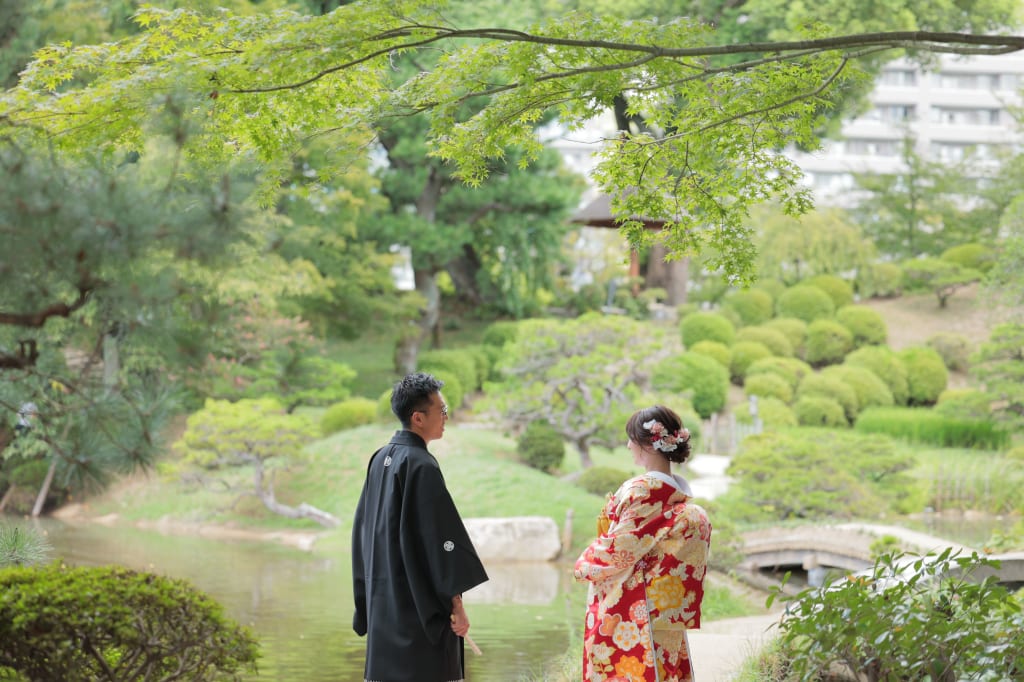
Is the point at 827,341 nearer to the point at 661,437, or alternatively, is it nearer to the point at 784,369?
the point at 784,369

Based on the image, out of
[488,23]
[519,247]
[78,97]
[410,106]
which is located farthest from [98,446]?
[519,247]

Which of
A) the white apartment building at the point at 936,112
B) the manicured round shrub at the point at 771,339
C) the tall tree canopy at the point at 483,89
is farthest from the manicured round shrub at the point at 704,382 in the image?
the white apartment building at the point at 936,112

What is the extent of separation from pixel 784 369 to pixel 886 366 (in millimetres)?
1876

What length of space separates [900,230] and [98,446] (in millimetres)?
23541

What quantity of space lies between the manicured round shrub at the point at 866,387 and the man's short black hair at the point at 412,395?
53.9 feet

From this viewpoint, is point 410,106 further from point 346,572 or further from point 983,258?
point 983,258

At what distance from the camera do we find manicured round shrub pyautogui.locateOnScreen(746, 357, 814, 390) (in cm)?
1916

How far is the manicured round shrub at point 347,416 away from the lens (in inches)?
642

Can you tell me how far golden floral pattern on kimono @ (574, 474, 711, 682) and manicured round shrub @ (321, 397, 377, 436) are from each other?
13.0 metres

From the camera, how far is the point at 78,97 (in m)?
3.35

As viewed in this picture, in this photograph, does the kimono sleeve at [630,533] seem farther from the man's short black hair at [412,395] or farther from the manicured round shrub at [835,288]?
the manicured round shrub at [835,288]

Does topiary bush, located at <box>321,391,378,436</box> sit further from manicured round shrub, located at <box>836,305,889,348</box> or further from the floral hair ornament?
the floral hair ornament

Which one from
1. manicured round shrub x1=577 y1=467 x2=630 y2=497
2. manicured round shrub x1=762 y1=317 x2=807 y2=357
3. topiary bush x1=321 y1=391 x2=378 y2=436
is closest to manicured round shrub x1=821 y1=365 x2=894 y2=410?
manicured round shrub x1=762 y1=317 x2=807 y2=357

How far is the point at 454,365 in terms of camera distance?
59.5 feet
